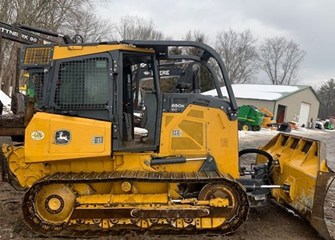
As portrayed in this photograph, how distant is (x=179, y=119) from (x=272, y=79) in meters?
72.8

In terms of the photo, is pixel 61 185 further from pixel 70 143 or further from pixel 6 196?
pixel 6 196

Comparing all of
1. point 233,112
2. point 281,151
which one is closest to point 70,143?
point 233,112

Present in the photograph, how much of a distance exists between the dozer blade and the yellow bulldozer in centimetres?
2

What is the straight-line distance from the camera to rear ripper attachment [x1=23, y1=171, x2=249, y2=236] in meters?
4.85

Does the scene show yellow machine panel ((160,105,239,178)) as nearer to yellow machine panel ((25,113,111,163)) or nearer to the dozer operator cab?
the dozer operator cab

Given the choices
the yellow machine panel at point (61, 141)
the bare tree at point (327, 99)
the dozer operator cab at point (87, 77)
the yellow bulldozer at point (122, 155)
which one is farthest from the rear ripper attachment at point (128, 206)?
the bare tree at point (327, 99)

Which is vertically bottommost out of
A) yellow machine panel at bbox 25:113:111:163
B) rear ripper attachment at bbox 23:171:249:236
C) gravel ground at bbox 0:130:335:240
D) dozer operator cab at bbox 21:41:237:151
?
gravel ground at bbox 0:130:335:240

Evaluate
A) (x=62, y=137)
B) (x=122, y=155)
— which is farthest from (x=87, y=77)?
(x=122, y=155)

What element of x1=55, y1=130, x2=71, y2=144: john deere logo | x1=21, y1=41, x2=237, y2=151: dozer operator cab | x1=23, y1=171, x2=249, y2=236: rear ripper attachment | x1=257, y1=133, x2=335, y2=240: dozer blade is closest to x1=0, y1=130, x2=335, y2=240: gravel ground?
x1=23, y1=171, x2=249, y2=236: rear ripper attachment

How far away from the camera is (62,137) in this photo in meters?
4.84

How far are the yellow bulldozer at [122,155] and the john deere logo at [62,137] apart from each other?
1 centimetres

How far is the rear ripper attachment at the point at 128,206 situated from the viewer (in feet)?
15.9

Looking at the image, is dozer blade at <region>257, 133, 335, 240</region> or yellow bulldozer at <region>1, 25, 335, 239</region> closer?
yellow bulldozer at <region>1, 25, 335, 239</region>

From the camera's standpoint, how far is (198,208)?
16.1ft
